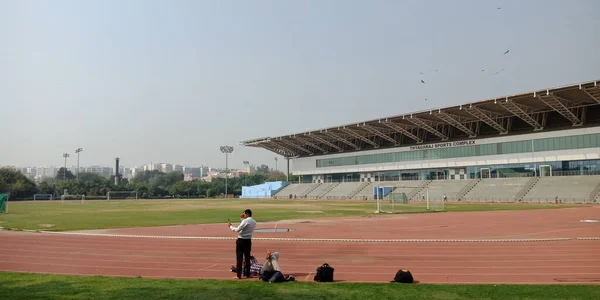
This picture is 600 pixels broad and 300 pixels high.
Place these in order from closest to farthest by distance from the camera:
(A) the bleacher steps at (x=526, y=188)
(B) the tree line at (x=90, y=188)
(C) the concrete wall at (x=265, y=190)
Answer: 1. (A) the bleacher steps at (x=526, y=188)
2. (B) the tree line at (x=90, y=188)
3. (C) the concrete wall at (x=265, y=190)

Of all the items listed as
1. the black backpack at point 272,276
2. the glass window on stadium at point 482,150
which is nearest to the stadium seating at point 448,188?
the glass window on stadium at point 482,150

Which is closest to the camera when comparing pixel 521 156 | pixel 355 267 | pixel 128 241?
pixel 355 267

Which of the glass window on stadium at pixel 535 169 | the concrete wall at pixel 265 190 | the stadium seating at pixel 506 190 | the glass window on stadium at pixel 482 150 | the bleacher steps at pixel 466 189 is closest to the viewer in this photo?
the stadium seating at pixel 506 190

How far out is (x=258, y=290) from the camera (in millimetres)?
8328

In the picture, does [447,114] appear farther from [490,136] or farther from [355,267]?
[355,267]

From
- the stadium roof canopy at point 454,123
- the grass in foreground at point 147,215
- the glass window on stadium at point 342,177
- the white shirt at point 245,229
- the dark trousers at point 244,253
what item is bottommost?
the grass in foreground at point 147,215

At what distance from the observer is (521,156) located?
222ft

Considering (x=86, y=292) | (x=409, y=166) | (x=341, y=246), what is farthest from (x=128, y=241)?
(x=409, y=166)

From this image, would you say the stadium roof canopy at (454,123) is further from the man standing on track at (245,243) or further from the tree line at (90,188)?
the man standing on track at (245,243)

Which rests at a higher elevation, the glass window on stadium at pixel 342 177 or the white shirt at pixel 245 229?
the glass window on stadium at pixel 342 177

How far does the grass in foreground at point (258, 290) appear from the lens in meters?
7.80

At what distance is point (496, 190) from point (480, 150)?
966 centimetres

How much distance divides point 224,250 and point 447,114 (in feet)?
201

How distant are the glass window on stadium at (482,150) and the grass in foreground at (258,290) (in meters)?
61.6
